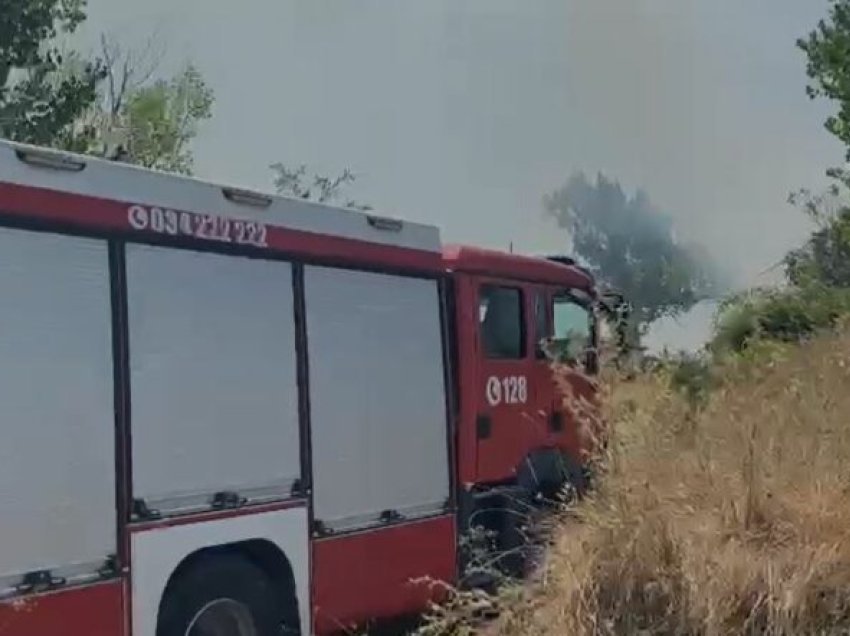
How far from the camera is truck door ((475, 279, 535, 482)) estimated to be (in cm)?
1001

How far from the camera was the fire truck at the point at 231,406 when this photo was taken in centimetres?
629

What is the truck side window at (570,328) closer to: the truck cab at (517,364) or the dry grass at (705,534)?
the truck cab at (517,364)

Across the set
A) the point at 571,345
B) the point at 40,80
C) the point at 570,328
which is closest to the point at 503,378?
the point at 571,345

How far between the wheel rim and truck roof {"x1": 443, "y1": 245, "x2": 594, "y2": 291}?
3.11 m

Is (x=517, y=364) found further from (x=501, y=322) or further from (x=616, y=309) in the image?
(x=616, y=309)

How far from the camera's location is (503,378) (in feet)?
33.7

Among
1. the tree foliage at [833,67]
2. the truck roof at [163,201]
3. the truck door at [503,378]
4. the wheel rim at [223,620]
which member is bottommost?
the wheel rim at [223,620]

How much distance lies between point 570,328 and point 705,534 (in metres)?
5.04

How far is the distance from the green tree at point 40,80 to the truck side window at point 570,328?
10920 mm

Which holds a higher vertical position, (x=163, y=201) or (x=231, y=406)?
(x=163, y=201)

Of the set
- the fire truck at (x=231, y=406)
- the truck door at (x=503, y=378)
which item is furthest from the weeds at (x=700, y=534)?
the truck door at (x=503, y=378)

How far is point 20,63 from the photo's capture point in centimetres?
1989

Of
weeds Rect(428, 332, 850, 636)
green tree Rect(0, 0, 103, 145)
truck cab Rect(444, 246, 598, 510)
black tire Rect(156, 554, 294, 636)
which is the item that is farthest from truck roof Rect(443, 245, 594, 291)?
green tree Rect(0, 0, 103, 145)

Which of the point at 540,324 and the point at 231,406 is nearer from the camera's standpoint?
the point at 231,406
